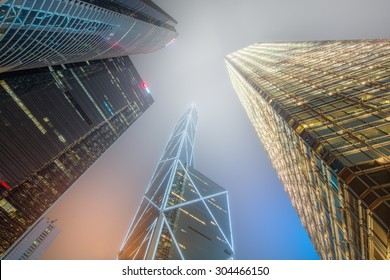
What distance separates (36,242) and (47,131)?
291ft

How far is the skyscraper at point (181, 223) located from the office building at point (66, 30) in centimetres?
4815

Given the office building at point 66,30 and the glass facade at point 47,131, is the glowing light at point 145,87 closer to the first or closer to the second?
the glass facade at point 47,131

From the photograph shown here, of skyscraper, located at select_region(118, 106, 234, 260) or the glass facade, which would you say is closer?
skyscraper, located at select_region(118, 106, 234, 260)

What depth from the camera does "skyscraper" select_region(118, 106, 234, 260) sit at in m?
51.0

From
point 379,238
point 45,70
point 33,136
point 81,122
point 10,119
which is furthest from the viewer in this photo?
point 81,122

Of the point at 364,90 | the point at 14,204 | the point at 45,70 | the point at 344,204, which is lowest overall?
the point at 14,204

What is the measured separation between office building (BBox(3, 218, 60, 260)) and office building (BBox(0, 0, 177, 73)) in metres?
101

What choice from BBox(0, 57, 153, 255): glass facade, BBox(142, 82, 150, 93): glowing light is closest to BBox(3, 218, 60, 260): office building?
BBox(0, 57, 153, 255): glass facade

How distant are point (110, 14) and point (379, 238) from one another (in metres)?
97.2

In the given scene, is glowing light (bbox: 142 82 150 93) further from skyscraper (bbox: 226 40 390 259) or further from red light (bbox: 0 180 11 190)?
skyscraper (bbox: 226 40 390 259)

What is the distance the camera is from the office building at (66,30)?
59031 millimetres

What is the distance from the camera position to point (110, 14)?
9175cm

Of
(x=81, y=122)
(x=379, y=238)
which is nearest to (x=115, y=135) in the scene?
(x=81, y=122)

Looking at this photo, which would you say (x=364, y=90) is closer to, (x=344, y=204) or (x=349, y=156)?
(x=349, y=156)
